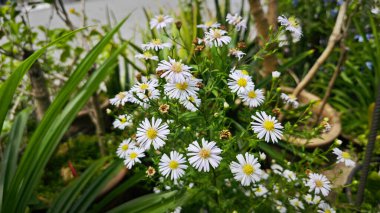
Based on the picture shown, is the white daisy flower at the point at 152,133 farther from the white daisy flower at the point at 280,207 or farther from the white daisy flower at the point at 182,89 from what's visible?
the white daisy flower at the point at 280,207

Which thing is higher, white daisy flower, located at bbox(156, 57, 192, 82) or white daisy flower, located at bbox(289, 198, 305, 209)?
white daisy flower, located at bbox(156, 57, 192, 82)

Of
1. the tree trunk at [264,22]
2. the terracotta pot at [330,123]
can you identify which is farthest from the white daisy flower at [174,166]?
the tree trunk at [264,22]

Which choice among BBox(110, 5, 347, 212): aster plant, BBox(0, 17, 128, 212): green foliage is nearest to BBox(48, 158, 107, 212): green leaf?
BBox(0, 17, 128, 212): green foliage

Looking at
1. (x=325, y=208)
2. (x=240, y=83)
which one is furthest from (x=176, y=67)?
(x=325, y=208)

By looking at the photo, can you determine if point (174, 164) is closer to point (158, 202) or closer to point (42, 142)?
point (158, 202)

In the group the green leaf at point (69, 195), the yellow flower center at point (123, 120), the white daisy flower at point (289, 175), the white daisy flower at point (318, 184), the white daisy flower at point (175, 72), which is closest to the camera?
the white daisy flower at point (175, 72)

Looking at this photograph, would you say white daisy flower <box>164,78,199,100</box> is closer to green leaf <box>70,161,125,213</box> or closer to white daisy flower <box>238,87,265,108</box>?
white daisy flower <box>238,87,265,108</box>

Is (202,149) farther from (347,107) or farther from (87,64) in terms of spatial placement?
(347,107)
